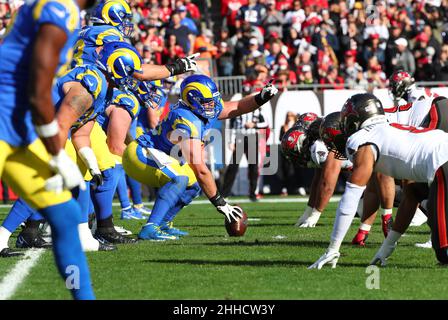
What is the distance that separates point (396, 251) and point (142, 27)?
39.7ft

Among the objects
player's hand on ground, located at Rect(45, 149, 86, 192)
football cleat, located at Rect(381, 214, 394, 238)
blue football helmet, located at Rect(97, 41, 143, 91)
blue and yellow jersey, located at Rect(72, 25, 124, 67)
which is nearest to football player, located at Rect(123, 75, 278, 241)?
blue football helmet, located at Rect(97, 41, 143, 91)

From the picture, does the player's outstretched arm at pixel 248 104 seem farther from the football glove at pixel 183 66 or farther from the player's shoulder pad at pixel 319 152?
the player's shoulder pad at pixel 319 152

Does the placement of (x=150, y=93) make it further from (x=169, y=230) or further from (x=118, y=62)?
(x=118, y=62)

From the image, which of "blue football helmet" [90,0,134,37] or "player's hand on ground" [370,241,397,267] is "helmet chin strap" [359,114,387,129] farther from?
"blue football helmet" [90,0,134,37]

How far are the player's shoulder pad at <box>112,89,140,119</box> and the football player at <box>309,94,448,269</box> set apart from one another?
5180mm

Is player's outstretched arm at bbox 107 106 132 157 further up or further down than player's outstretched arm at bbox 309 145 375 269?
further down

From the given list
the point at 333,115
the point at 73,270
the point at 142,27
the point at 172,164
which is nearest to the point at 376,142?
the point at 333,115

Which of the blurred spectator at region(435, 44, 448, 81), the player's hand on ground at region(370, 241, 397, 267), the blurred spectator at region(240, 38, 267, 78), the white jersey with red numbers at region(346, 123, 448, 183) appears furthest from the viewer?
the blurred spectator at region(435, 44, 448, 81)

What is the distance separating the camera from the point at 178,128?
29.8 ft

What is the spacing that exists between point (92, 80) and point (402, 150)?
2.57 meters

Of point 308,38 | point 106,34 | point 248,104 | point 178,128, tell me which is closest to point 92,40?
point 106,34

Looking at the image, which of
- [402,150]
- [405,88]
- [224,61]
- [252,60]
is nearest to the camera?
[402,150]

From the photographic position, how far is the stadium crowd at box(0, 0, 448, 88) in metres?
18.2
